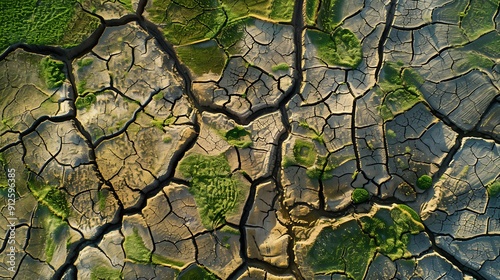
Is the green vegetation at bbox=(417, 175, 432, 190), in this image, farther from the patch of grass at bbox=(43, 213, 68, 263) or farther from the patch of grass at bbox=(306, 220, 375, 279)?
the patch of grass at bbox=(43, 213, 68, 263)

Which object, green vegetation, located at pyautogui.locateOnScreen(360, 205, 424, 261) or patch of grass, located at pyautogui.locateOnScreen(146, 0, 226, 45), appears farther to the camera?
patch of grass, located at pyautogui.locateOnScreen(146, 0, 226, 45)

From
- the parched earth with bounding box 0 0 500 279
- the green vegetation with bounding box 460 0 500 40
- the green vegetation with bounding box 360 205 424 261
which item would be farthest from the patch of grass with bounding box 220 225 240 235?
the green vegetation with bounding box 460 0 500 40

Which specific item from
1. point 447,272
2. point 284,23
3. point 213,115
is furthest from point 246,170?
point 447,272

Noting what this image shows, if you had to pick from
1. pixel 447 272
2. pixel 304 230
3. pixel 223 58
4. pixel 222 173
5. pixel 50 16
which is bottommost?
pixel 447 272

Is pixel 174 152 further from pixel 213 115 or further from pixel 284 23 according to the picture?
pixel 284 23

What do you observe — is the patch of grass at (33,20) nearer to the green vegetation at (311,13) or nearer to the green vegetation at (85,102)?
the green vegetation at (85,102)

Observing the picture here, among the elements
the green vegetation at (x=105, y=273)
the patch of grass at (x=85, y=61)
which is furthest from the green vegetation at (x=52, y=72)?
the green vegetation at (x=105, y=273)

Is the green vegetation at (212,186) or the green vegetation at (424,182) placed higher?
the green vegetation at (212,186)
